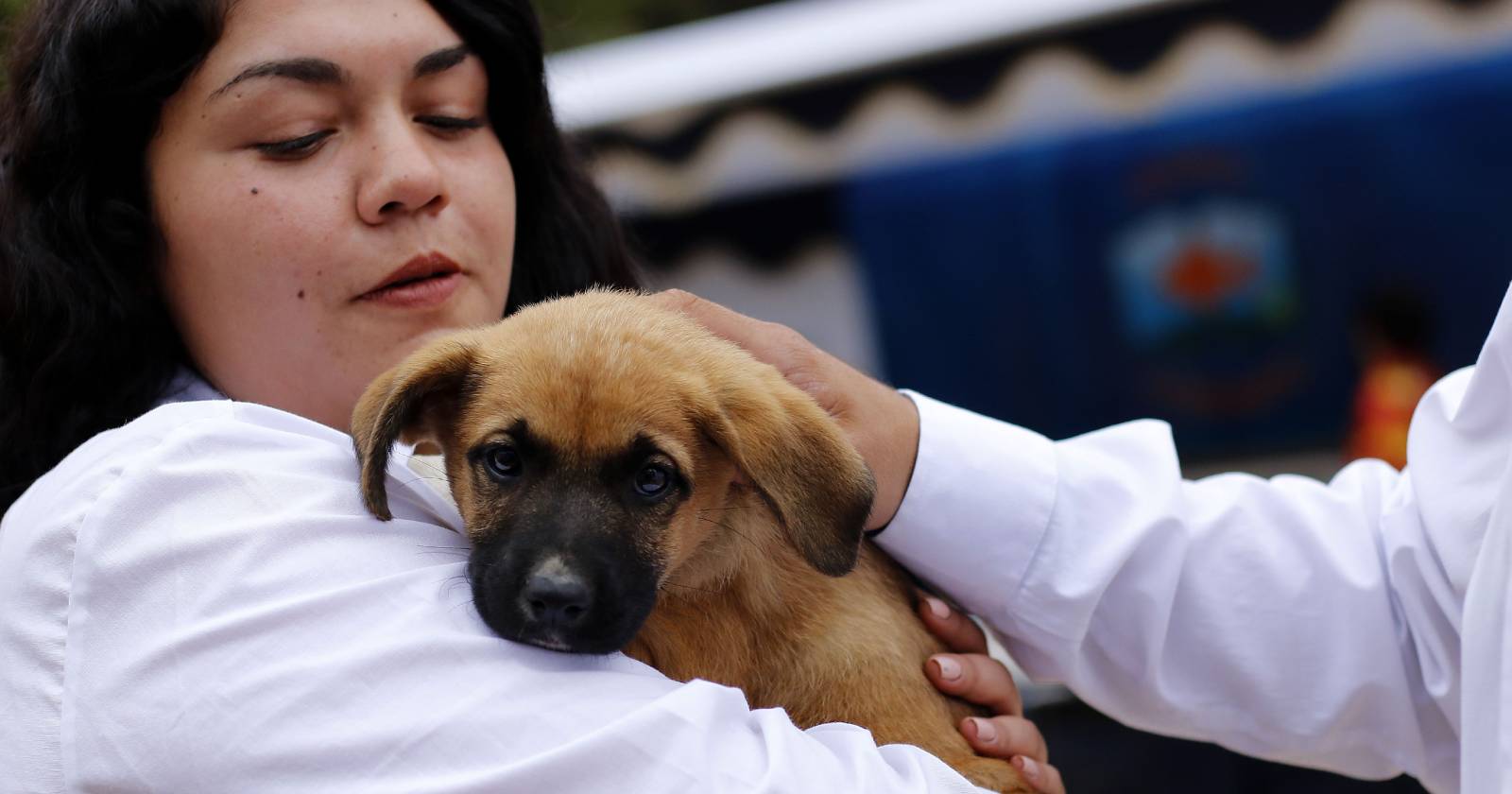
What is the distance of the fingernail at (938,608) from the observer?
2955mm

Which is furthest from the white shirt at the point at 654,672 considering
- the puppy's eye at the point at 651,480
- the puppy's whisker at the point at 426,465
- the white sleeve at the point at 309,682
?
the puppy's eye at the point at 651,480

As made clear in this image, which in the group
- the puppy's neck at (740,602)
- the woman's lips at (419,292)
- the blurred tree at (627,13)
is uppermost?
the woman's lips at (419,292)

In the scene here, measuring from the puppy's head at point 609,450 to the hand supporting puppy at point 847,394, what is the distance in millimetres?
94

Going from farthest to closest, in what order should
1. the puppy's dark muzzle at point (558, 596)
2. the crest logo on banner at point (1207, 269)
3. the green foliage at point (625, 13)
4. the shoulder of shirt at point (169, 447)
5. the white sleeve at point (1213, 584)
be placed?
the green foliage at point (625, 13)
the crest logo on banner at point (1207, 269)
the white sleeve at point (1213, 584)
the puppy's dark muzzle at point (558, 596)
the shoulder of shirt at point (169, 447)

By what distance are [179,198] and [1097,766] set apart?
4243 mm

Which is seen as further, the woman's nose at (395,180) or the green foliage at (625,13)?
the green foliage at (625,13)

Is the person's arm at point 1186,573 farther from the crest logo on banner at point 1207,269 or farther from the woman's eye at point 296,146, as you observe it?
the crest logo on banner at point 1207,269

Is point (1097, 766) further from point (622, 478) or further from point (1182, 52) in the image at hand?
point (1182, 52)

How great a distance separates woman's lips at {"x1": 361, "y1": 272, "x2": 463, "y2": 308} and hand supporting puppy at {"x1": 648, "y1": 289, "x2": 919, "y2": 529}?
0.43m

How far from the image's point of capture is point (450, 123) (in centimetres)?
295

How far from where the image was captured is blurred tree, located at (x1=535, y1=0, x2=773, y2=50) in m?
18.8

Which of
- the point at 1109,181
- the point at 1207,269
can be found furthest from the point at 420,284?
the point at 1207,269

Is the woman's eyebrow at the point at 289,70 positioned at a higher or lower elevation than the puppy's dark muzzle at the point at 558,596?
higher

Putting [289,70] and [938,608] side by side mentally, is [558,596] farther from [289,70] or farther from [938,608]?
[289,70]
